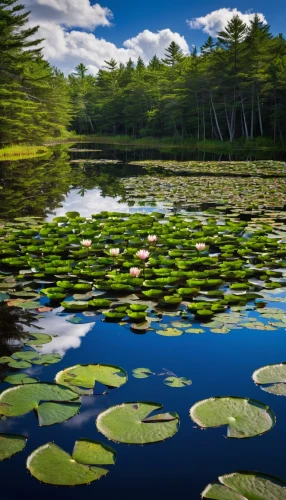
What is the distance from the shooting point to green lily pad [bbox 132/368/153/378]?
2.23 m

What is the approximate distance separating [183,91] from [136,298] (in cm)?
3805

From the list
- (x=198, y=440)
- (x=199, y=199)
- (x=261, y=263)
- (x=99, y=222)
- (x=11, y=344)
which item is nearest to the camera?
(x=198, y=440)

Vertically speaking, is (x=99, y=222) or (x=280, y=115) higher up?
(x=280, y=115)

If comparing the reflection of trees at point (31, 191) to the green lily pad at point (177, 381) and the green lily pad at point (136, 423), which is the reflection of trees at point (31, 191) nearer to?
the green lily pad at point (177, 381)

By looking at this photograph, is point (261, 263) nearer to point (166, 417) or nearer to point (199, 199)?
point (166, 417)

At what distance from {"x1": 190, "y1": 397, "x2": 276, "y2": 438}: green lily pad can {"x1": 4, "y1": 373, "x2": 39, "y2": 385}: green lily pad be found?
0.85 metres

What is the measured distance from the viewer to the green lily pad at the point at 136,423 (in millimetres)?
1724

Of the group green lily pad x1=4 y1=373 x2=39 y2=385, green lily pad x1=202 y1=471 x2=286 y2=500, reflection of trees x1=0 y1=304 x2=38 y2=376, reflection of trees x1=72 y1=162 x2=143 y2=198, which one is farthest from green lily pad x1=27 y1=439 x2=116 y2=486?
reflection of trees x1=72 y1=162 x2=143 y2=198

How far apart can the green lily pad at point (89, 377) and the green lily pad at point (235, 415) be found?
464mm

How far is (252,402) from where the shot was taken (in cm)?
192

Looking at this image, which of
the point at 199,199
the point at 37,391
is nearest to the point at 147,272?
the point at 37,391

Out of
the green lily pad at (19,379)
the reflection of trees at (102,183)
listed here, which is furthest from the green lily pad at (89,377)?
the reflection of trees at (102,183)

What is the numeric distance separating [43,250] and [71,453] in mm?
3043

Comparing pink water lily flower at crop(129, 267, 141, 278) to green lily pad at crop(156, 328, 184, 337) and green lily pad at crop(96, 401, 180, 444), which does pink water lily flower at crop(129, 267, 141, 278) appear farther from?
green lily pad at crop(96, 401, 180, 444)
